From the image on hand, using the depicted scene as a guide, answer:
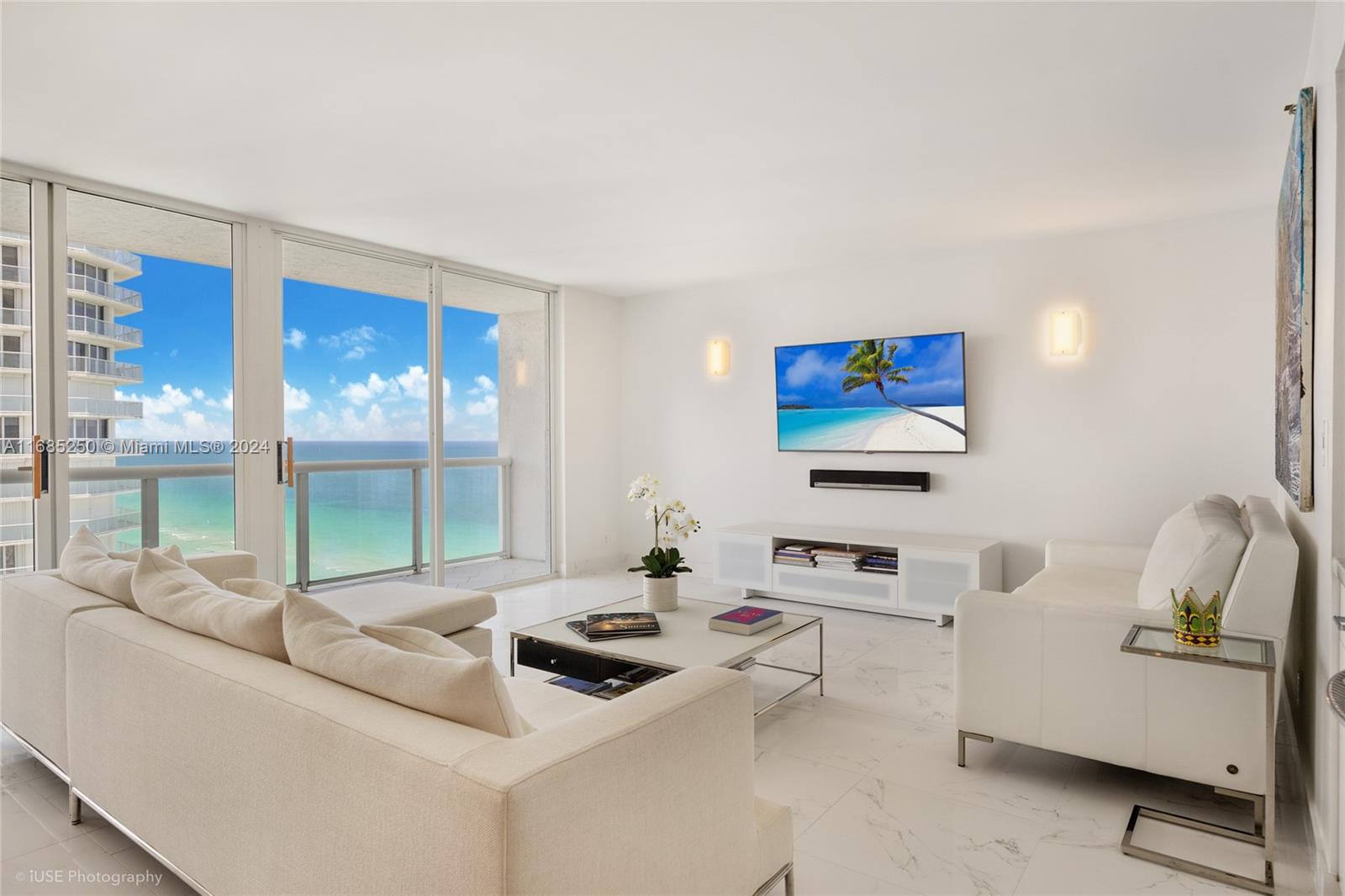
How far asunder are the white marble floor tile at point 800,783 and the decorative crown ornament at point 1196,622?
1.13m

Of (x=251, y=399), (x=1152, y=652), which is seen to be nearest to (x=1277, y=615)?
(x=1152, y=652)

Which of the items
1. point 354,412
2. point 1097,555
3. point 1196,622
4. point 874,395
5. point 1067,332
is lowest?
point 1097,555

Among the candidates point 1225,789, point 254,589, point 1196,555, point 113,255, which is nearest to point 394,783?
point 254,589

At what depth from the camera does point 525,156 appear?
3523 millimetres

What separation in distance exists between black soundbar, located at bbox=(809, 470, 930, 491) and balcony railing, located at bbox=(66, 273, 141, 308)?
4437 mm

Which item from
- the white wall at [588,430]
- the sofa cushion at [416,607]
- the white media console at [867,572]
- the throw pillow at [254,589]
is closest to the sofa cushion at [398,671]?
the throw pillow at [254,589]

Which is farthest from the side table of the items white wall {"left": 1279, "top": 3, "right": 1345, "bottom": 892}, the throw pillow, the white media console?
the throw pillow

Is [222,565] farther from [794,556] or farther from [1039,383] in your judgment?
[1039,383]

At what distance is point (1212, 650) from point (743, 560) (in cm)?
371

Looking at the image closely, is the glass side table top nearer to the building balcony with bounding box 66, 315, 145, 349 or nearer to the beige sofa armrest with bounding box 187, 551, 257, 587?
the beige sofa armrest with bounding box 187, 551, 257, 587

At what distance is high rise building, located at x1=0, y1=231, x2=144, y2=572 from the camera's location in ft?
12.0

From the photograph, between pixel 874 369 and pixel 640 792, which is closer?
pixel 640 792

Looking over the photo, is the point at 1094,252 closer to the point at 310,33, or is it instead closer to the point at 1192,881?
the point at 1192,881

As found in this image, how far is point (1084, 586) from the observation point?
3.68m
